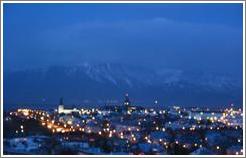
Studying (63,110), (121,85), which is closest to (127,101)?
(121,85)

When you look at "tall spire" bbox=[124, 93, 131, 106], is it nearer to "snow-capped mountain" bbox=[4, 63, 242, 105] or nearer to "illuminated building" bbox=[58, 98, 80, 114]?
"snow-capped mountain" bbox=[4, 63, 242, 105]

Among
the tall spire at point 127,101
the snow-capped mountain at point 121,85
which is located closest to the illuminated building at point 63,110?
the snow-capped mountain at point 121,85

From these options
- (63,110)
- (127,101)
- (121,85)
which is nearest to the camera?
(121,85)

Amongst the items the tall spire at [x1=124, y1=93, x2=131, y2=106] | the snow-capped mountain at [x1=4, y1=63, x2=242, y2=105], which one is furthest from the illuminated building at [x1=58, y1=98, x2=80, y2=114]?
the tall spire at [x1=124, y1=93, x2=131, y2=106]

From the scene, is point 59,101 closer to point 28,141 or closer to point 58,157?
point 28,141

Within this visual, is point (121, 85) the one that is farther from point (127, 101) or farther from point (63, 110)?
point (63, 110)

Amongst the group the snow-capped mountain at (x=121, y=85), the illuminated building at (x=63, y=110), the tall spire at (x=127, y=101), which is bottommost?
the illuminated building at (x=63, y=110)

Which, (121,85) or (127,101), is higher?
(121,85)

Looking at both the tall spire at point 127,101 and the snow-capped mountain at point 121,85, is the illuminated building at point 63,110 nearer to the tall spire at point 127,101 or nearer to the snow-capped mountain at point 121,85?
the snow-capped mountain at point 121,85

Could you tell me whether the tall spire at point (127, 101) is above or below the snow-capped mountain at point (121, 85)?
below
